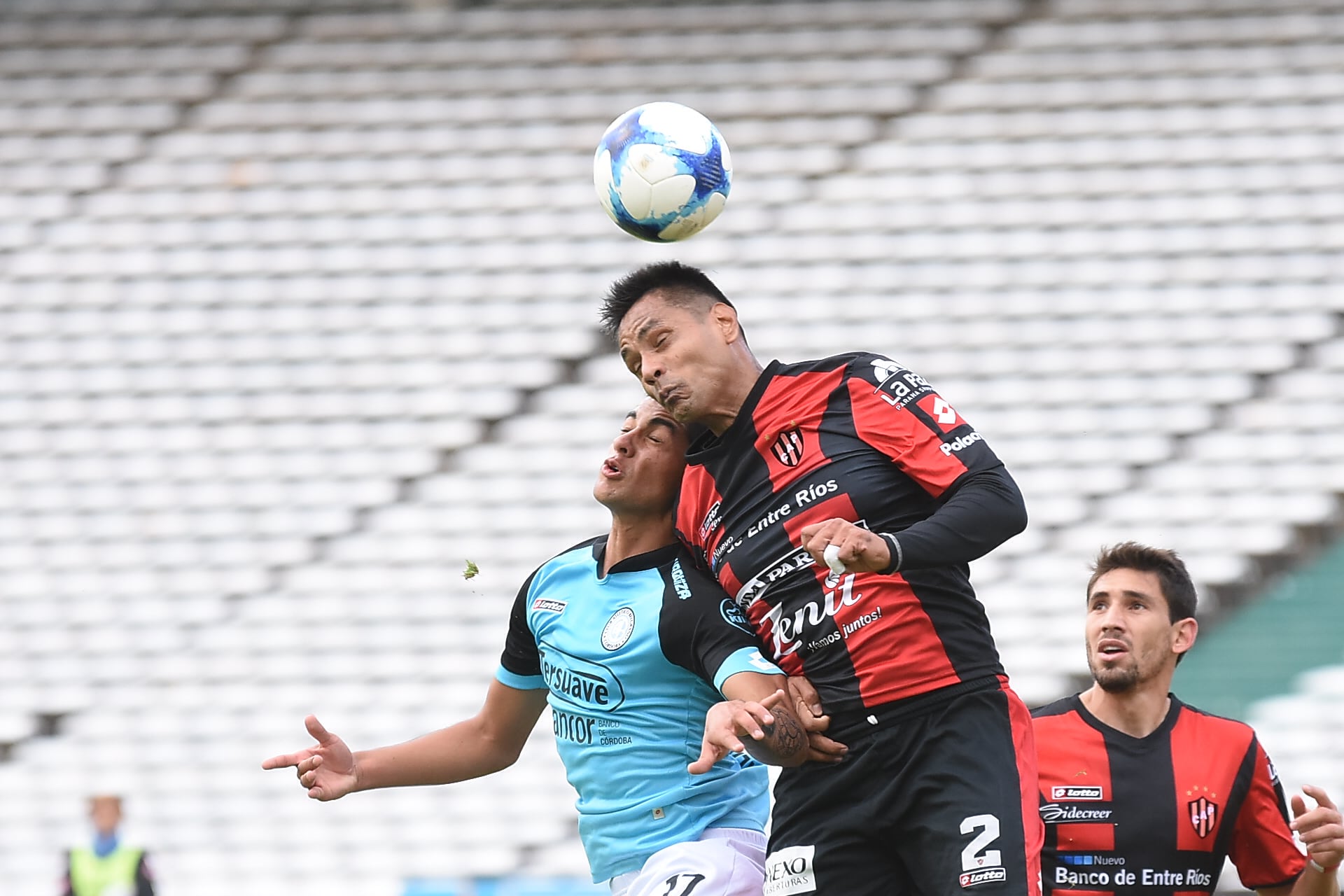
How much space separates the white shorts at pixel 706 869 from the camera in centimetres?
410

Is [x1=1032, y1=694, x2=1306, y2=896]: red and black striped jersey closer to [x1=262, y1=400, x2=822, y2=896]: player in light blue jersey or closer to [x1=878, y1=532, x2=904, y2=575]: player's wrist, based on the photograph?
[x1=262, y1=400, x2=822, y2=896]: player in light blue jersey

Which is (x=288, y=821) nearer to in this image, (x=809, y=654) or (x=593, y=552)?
(x=593, y=552)

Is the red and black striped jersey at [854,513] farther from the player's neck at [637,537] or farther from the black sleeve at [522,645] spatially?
the black sleeve at [522,645]

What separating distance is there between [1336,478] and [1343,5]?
4.18 meters

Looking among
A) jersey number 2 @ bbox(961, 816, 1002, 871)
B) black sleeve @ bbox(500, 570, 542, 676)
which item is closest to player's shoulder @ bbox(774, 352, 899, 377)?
black sleeve @ bbox(500, 570, 542, 676)

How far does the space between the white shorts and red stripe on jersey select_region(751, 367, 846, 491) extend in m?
1.00

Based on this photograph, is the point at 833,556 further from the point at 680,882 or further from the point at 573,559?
the point at 573,559

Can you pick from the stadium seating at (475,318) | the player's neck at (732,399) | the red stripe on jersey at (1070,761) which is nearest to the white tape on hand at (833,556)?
the player's neck at (732,399)

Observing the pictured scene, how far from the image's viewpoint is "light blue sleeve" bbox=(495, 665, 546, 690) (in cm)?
475

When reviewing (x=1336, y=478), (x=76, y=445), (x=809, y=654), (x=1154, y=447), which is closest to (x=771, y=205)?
(x=1154, y=447)

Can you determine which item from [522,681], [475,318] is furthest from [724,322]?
[475,318]

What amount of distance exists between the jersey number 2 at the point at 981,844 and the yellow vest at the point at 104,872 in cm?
667

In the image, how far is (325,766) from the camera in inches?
175

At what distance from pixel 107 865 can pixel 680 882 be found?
6071 millimetres
